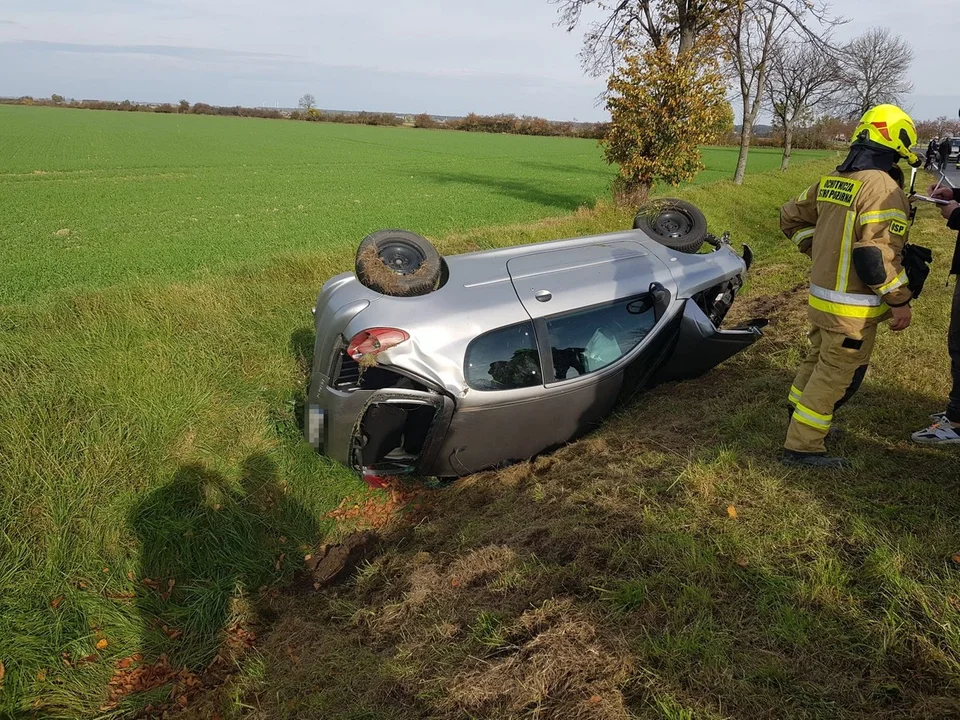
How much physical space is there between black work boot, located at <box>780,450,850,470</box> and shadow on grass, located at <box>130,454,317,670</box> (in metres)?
3.22

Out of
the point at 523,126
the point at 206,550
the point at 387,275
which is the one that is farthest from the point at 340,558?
the point at 523,126

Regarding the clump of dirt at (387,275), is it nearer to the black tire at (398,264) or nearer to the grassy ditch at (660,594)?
the black tire at (398,264)

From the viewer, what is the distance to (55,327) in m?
5.09

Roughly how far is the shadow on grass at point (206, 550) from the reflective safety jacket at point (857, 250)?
3722 mm

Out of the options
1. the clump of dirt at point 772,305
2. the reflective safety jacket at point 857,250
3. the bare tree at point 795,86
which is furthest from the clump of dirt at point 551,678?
the bare tree at point 795,86

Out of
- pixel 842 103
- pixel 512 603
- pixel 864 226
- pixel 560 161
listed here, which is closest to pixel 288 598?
pixel 512 603

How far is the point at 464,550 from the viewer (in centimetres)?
332

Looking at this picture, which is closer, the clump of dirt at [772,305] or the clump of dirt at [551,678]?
the clump of dirt at [551,678]

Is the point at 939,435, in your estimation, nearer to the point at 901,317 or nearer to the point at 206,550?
the point at 901,317

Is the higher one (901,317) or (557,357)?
(901,317)

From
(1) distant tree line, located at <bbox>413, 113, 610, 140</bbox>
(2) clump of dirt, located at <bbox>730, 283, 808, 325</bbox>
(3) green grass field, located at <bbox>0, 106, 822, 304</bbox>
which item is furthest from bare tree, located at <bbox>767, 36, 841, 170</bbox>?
(1) distant tree line, located at <bbox>413, 113, 610, 140</bbox>

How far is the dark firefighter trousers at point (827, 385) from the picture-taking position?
332 centimetres

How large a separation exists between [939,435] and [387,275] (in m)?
3.59

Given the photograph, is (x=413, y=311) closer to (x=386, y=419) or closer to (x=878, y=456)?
(x=386, y=419)
